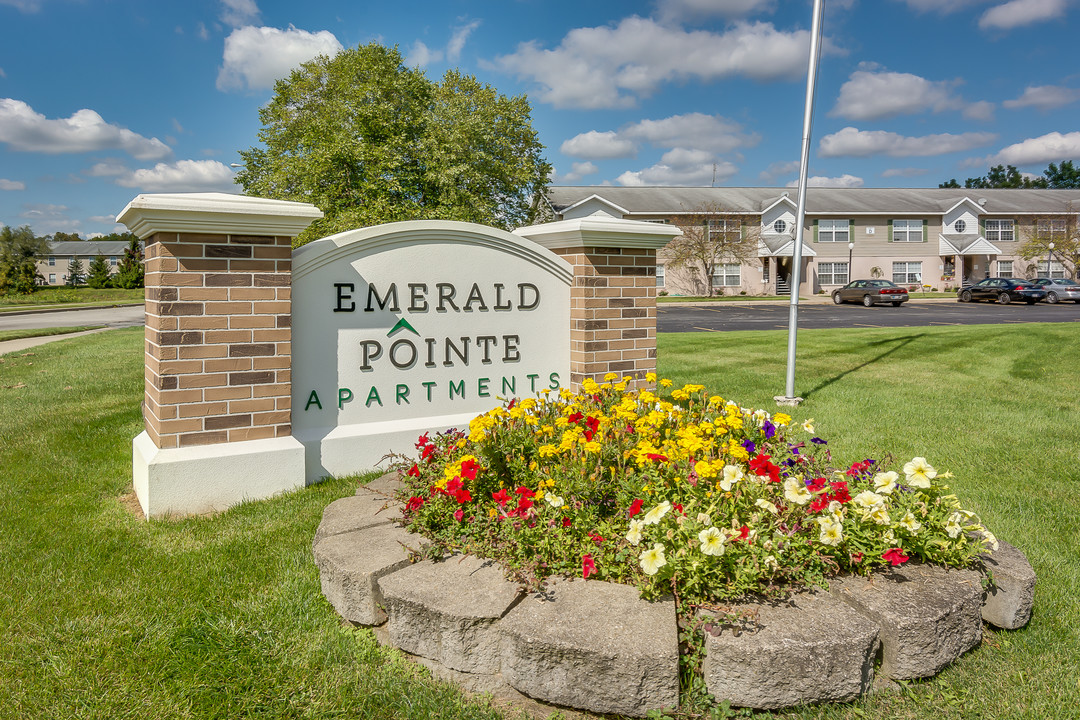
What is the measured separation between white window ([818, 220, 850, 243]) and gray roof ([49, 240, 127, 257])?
83.0 meters

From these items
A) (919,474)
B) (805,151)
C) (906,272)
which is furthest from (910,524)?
(906,272)

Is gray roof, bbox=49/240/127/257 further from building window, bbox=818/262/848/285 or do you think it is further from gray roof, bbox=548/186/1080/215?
building window, bbox=818/262/848/285

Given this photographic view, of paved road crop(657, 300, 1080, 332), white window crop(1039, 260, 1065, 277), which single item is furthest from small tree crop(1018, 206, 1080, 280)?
paved road crop(657, 300, 1080, 332)

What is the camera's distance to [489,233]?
17.0 feet

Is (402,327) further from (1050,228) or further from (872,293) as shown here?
(1050,228)

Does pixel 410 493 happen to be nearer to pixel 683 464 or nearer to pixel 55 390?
pixel 683 464

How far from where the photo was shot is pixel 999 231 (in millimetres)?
44969

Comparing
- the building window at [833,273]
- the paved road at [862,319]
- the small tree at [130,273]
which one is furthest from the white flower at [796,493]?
the small tree at [130,273]

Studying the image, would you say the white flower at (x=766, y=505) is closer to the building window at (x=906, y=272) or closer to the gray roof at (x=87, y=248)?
the building window at (x=906, y=272)

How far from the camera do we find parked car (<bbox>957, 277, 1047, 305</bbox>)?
104 ft

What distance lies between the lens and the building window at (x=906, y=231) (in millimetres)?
43312

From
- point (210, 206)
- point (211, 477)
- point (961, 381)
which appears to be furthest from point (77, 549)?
point (961, 381)

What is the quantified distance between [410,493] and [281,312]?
1678 mm

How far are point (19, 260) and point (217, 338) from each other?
65514mm
